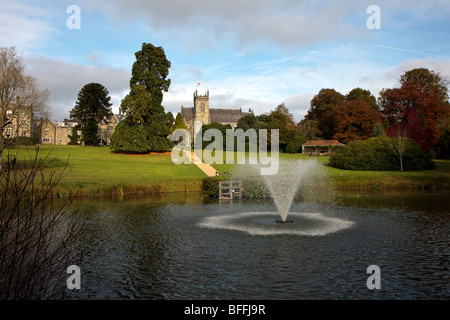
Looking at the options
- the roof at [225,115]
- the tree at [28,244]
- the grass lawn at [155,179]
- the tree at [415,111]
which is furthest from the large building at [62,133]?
the tree at [28,244]

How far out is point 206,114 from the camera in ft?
534

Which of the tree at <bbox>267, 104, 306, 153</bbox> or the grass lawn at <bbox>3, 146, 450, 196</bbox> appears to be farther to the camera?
the tree at <bbox>267, 104, 306, 153</bbox>

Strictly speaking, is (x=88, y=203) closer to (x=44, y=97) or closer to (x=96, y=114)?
(x=44, y=97)

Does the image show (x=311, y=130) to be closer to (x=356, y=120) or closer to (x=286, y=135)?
(x=286, y=135)

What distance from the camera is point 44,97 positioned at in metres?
45.6

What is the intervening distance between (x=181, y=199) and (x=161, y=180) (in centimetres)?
677

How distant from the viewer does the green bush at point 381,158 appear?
49656mm

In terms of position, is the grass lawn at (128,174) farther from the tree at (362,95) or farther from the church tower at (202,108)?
the church tower at (202,108)

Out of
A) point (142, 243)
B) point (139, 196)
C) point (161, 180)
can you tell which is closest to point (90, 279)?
point (142, 243)

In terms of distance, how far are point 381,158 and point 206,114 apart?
11838cm

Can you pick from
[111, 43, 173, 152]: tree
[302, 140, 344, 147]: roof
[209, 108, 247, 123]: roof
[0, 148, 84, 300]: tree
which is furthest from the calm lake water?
[209, 108, 247, 123]: roof

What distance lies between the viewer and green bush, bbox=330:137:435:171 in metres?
49.7

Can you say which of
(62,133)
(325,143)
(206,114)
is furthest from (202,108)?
(325,143)

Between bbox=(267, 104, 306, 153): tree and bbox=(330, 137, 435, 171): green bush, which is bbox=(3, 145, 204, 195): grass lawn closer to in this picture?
bbox=(330, 137, 435, 171): green bush
